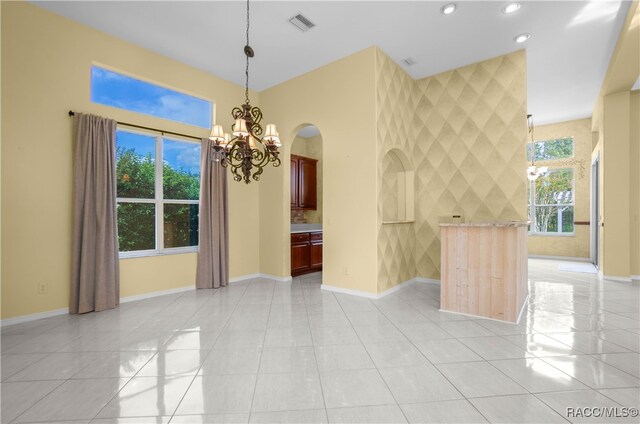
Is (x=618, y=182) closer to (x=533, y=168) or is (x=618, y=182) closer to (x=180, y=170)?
(x=533, y=168)

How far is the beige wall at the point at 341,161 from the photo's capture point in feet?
14.6

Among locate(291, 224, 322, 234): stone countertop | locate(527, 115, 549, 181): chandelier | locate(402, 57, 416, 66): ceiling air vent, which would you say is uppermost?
locate(402, 57, 416, 66): ceiling air vent

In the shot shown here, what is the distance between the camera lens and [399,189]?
5648 mm

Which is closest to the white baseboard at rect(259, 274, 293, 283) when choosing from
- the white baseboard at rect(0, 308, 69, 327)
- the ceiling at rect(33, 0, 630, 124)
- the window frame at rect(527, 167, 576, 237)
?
the white baseboard at rect(0, 308, 69, 327)

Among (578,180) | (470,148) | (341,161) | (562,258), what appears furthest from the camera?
(562,258)

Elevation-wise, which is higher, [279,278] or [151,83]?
[151,83]

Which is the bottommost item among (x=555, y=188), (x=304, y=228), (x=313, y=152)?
(x=304, y=228)

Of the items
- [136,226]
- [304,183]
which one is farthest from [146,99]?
[304,183]

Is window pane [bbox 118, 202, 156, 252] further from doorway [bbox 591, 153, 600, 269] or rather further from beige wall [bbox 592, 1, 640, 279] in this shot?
doorway [bbox 591, 153, 600, 269]

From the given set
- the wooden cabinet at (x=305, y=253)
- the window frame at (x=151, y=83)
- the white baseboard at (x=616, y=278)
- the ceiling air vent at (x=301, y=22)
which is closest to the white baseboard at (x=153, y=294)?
the wooden cabinet at (x=305, y=253)

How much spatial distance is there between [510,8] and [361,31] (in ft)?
5.97

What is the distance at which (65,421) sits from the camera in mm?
1762

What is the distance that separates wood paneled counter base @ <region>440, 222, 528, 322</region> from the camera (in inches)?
131

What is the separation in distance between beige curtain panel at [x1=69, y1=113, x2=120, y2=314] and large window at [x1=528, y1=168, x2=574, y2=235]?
10.0 metres
